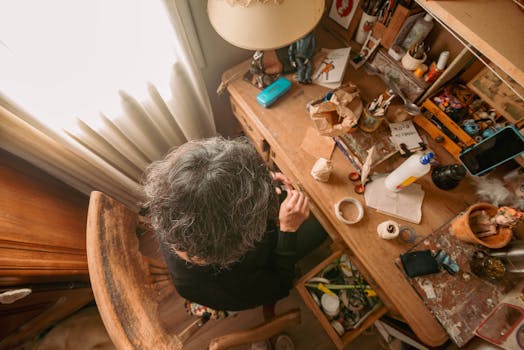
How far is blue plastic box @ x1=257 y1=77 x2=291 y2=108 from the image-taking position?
3.95 ft

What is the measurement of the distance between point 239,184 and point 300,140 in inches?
19.8

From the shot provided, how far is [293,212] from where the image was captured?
1046mm

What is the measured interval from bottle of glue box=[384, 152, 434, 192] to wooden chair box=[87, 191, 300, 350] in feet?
1.95

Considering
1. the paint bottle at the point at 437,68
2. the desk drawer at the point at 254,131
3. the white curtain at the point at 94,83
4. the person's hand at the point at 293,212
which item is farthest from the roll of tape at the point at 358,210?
the white curtain at the point at 94,83

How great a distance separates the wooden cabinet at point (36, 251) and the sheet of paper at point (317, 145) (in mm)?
1058

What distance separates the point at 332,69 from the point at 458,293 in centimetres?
102

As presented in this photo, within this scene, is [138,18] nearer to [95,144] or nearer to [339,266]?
[95,144]

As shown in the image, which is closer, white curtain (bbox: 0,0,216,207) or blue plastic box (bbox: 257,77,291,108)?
white curtain (bbox: 0,0,216,207)

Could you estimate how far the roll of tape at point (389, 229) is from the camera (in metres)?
0.97

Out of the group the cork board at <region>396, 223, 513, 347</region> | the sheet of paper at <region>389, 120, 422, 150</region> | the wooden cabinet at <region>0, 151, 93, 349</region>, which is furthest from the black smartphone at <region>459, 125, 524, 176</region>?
the wooden cabinet at <region>0, 151, 93, 349</region>

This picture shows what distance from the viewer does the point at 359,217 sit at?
103cm

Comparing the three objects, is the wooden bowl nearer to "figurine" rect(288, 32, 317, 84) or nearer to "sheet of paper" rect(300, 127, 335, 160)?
"sheet of paper" rect(300, 127, 335, 160)

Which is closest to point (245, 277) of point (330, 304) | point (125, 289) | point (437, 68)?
point (125, 289)

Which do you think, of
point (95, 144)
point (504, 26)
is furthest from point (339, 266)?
point (95, 144)
